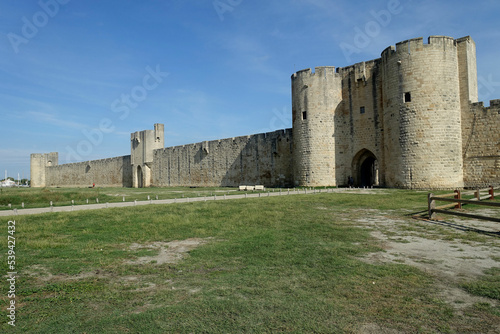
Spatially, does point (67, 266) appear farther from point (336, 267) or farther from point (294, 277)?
point (336, 267)

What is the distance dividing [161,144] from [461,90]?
109 ft

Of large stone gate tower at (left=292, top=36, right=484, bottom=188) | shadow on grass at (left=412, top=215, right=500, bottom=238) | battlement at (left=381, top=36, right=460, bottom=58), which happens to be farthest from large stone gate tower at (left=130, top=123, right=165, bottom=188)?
shadow on grass at (left=412, top=215, right=500, bottom=238)

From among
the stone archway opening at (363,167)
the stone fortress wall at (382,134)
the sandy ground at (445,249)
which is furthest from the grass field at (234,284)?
the stone archway opening at (363,167)

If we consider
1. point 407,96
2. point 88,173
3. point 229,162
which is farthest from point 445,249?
point 88,173

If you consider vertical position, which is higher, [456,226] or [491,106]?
[491,106]

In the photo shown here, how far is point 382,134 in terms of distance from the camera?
2311cm

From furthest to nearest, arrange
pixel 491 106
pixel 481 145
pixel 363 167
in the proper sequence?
pixel 363 167 → pixel 481 145 → pixel 491 106

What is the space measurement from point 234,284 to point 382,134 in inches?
841

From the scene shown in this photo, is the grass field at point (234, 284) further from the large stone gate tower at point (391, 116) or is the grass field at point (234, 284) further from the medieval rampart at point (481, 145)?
the medieval rampart at point (481, 145)

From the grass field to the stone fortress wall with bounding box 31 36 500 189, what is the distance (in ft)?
44.8

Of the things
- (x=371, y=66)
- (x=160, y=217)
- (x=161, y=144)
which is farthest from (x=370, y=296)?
(x=161, y=144)

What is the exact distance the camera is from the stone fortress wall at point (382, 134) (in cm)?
1927

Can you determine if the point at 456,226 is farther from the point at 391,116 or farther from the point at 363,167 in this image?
the point at 363,167

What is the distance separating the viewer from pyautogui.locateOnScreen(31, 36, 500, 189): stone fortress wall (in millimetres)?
19266
